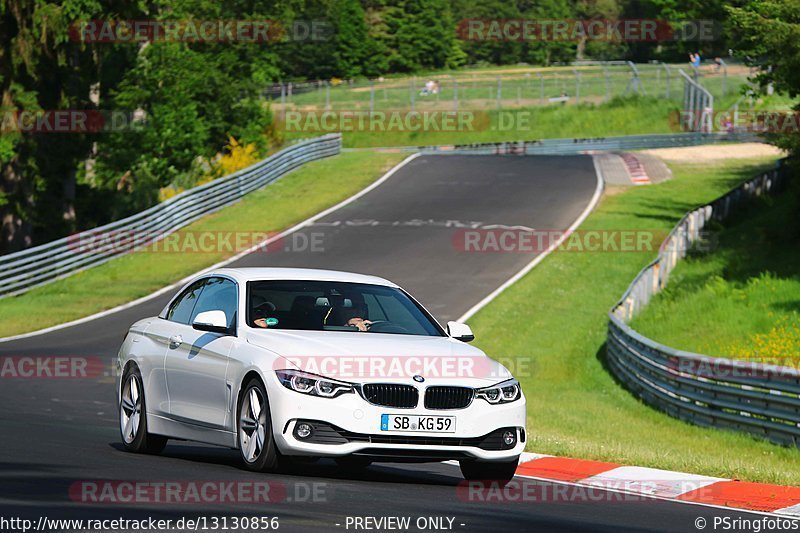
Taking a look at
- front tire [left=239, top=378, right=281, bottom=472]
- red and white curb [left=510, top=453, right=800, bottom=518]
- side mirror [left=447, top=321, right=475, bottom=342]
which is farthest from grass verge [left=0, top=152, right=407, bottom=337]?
front tire [left=239, top=378, right=281, bottom=472]

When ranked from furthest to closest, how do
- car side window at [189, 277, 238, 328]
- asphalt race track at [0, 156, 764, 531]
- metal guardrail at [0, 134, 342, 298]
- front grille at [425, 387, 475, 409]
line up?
metal guardrail at [0, 134, 342, 298] < car side window at [189, 277, 238, 328] < front grille at [425, 387, 475, 409] < asphalt race track at [0, 156, 764, 531]

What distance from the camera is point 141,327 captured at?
1299cm

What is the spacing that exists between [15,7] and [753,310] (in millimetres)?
25652

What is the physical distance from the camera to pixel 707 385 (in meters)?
19.3

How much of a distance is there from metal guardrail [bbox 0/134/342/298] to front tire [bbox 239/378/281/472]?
82.6 feet

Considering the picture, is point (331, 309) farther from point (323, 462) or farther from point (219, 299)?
point (323, 462)

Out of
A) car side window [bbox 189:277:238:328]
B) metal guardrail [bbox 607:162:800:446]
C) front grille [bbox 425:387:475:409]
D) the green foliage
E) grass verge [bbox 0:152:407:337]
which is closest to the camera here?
front grille [bbox 425:387:475:409]

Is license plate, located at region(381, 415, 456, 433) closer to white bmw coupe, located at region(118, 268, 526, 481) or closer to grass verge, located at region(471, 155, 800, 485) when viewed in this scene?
white bmw coupe, located at region(118, 268, 526, 481)

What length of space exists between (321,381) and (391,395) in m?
0.53

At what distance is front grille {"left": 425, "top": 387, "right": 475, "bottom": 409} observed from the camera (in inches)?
408

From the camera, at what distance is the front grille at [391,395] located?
1022 centimetres

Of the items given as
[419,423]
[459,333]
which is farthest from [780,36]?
[419,423]

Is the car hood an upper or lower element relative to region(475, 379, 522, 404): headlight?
upper

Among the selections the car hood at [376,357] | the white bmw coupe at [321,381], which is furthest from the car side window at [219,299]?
the car hood at [376,357]
